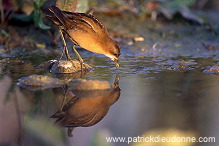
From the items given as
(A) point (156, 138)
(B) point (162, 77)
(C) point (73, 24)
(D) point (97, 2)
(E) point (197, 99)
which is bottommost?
(A) point (156, 138)

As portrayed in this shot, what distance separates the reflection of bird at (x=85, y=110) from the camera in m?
3.47

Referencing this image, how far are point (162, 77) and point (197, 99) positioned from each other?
43.2 inches

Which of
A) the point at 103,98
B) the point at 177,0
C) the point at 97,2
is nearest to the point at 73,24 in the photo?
the point at 103,98

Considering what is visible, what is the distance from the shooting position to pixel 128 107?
389cm

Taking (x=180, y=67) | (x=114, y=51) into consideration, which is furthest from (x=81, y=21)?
(x=180, y=67)

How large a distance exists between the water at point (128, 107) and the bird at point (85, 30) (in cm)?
32

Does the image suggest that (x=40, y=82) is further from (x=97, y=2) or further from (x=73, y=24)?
(x=97, y=2)

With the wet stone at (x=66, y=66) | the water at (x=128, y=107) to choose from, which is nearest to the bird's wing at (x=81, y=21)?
the wet stone at (x=66, y=66)

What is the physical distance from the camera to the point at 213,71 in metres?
5.38

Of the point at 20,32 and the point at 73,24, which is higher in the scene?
the point at 20,32

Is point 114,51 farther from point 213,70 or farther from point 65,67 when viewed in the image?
point 213,70

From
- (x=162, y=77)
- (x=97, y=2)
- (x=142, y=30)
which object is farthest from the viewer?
(x=97, y=2)

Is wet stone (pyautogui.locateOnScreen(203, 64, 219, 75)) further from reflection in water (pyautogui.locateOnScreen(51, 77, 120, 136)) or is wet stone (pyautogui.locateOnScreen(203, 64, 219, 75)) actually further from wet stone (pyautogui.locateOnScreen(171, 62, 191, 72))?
reflection in water (pyautogui.locateOnScreen(51, 77, 120, 136))

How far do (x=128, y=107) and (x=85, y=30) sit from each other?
6.10 feet
